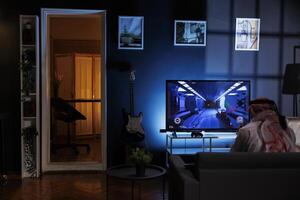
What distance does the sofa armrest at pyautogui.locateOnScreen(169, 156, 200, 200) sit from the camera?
8.61 feet

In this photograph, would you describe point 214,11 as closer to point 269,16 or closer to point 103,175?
point 269,16

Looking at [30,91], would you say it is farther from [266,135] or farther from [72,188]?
[266,135]

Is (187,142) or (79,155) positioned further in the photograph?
(79,155)

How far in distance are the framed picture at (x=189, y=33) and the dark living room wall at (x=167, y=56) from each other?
0.07 meters

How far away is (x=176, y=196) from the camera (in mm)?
2945

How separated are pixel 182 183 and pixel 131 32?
3.04 meters

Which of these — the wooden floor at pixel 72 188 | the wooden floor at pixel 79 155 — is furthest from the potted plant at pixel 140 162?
the wooden floor at pixel 79 155

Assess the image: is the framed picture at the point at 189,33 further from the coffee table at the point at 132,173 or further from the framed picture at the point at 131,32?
the coffee table at the point at 132,173

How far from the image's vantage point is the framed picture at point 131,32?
5219 millimetres

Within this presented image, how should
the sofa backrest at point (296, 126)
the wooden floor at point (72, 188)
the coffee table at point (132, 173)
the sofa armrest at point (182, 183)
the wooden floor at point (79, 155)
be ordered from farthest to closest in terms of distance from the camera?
the wooden floor at point (79, 155)
the sofa backrest at point (296, 126)
the wooden floor at point (72, 188)
the coffee table at point (132, 173)
the sofa armrest at point (182, 183)

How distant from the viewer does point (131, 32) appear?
17.2 ft

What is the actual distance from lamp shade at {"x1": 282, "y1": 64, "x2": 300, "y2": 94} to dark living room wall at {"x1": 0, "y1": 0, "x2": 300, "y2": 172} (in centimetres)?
46

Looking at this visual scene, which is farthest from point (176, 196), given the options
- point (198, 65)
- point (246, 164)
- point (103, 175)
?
point (198, 65)

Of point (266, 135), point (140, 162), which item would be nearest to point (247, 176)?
point (266, 135)
